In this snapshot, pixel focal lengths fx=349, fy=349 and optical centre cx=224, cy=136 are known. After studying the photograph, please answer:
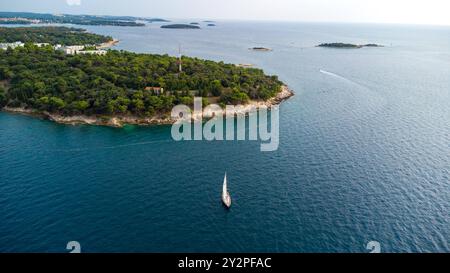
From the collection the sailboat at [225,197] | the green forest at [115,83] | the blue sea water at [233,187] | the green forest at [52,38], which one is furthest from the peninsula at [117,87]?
the green forest at [52,38]

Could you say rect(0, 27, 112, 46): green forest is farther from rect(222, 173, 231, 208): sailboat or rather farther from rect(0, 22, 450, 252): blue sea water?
rect(222, 173, 231, 208): sailboat

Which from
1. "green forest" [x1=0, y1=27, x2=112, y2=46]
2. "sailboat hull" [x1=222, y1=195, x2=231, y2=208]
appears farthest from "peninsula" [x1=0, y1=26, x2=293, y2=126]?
"green forest" [x1=0, y1=27, x2=112, y2=46]

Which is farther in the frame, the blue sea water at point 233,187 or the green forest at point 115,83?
the green forest at point 115,83

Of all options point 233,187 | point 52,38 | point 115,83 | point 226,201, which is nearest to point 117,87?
point 115,83

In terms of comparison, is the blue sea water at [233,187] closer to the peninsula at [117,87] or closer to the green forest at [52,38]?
the peninsula at [117,87]

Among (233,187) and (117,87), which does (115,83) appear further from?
(233,187)
